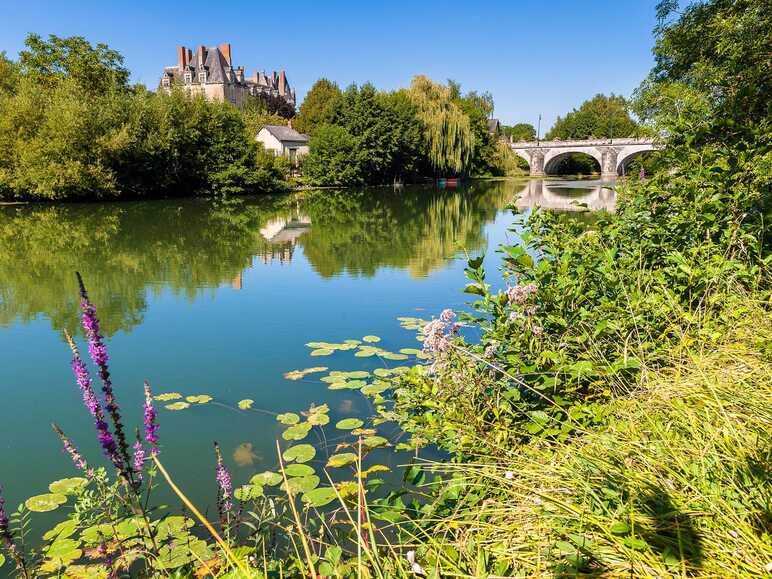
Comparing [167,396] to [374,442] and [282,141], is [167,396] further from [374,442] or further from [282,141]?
[282,141]

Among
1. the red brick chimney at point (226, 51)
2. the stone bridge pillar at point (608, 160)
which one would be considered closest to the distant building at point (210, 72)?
the red brick chimney at point (226, 51)

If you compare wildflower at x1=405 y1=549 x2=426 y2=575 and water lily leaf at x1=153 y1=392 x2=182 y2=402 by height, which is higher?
wildflower at x1=405 y1=549 x2=426 y2=575

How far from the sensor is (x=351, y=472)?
15.7 feet

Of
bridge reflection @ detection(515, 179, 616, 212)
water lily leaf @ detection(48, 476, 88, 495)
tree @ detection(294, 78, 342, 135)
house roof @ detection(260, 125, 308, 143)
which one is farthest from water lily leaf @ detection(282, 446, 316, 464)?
tree @ detection(294, 78, 342, 135)

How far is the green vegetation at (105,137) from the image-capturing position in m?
30.2

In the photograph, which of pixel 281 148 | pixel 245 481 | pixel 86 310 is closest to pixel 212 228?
pixel 245 481

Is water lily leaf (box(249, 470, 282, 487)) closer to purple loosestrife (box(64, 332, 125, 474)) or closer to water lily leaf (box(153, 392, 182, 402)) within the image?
water lily leaf (box(153, 392, 182, 402))

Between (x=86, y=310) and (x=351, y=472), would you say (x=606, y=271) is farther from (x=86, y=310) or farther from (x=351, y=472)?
(x=86, y=310)

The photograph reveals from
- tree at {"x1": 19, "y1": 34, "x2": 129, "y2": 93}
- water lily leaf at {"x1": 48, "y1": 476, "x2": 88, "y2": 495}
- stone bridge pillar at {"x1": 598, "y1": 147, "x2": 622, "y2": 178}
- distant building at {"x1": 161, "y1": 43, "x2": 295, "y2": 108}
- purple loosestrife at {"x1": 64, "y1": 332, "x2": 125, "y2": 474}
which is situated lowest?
water lily leaf at {"x1": 48, "y1": 476, "x2": 88, "y2": 495}

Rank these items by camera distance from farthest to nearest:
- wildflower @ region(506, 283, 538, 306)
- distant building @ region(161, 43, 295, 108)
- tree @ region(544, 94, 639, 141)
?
tree @ region(544, 94, 639, 141)
distant building @ region(161, 43, 295, 108)
wildflower @ region(506, 283, 538, 306)

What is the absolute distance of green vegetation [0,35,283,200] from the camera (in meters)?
30.2

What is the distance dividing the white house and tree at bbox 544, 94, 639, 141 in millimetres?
58663

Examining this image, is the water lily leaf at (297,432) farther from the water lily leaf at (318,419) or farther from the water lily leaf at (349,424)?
the water lily leaf at (349,424)

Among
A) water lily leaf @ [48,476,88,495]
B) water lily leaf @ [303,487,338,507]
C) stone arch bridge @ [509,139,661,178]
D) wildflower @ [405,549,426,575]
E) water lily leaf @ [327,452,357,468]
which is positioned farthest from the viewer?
stone arch bridge @ [509,139,661,178]
